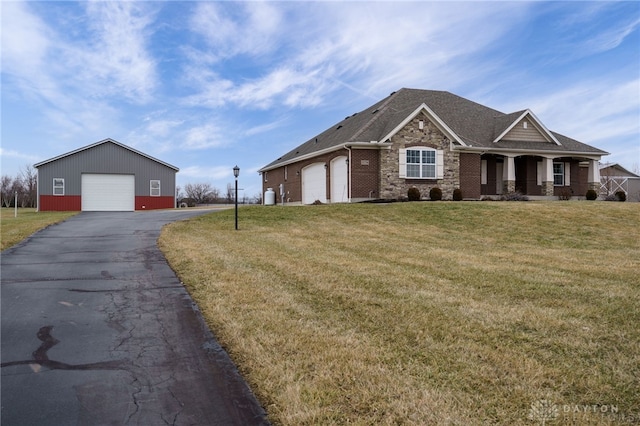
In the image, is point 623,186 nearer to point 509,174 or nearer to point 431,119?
point 509,174

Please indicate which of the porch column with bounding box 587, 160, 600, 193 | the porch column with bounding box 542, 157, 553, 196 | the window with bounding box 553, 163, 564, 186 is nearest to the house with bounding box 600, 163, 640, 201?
the porch column with bounding box 587, 160, 600, 193

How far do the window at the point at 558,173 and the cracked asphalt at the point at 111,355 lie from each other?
27572mm

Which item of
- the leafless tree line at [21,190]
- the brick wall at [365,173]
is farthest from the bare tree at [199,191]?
the brick wall at [365,173]

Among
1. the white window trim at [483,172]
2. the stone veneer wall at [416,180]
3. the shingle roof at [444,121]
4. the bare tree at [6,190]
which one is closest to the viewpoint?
the stone veneer wall at [416,180]

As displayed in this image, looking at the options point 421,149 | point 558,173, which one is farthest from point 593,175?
point 421,149

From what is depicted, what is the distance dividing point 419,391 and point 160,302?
3.95m

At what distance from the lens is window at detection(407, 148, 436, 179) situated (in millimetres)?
22469

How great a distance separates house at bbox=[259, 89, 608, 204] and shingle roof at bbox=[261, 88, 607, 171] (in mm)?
71

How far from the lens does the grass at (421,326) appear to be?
2936 millimetres

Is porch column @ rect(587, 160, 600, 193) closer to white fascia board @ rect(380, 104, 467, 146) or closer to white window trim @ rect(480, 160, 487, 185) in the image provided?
white window trim @ rect(480, 160, 487, 185)

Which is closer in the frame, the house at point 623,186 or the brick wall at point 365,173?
the brick wall at point 365,173

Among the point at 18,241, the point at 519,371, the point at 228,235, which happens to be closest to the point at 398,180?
the point at 228,235

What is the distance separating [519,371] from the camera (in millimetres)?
3377

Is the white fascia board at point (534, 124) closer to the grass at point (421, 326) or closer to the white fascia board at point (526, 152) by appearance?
the white fascia board at point (526, 152)
